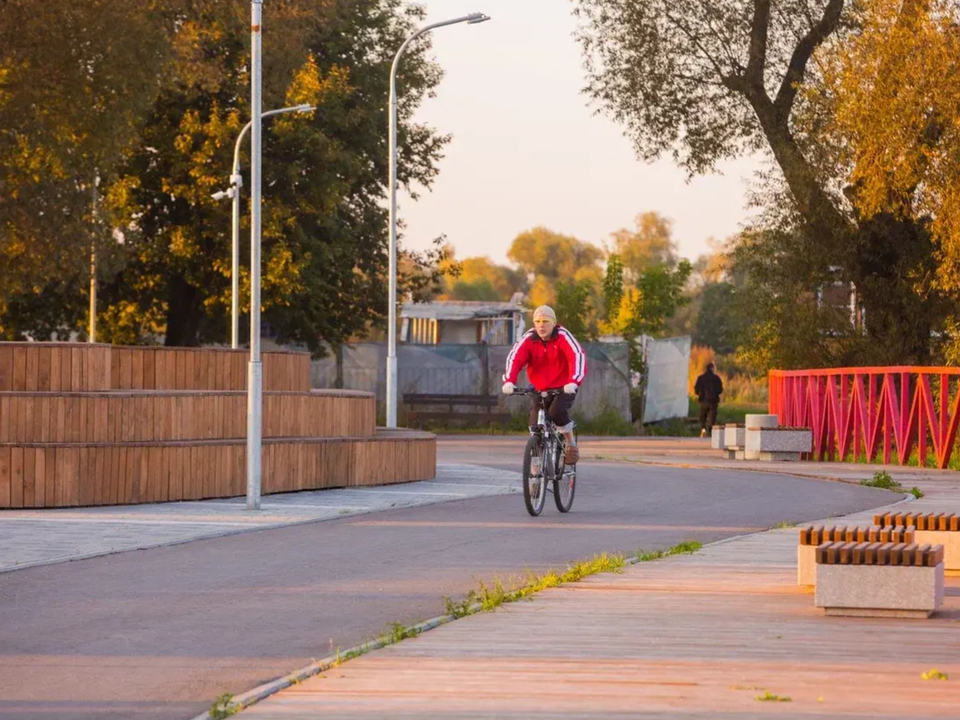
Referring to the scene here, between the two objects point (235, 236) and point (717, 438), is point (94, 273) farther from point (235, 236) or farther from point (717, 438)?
point (717, 438)

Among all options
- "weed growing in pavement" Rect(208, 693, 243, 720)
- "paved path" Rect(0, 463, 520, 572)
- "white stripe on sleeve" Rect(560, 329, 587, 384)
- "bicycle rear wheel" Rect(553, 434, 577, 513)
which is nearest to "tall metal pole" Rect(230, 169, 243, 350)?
"paved path" Rect(0, 463, 520, 572)

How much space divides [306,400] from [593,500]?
3638 mm

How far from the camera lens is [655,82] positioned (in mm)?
37750

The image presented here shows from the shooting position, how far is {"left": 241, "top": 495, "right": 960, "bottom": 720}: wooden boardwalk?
6.41m

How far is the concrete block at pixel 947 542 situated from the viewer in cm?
1110

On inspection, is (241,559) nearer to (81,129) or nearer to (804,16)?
(81,129)

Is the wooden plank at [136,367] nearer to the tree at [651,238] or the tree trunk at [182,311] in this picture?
the tree trunk at [182,311]

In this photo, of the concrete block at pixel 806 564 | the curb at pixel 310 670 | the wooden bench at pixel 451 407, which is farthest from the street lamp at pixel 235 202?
the curb at pixel 310 670

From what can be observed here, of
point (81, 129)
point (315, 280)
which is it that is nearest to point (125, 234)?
point (315, 280)

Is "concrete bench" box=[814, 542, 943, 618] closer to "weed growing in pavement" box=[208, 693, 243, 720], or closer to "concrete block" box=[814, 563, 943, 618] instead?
"concrete block" box=[814, 563, 943, 618]

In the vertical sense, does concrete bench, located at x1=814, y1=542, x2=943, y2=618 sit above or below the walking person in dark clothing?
below

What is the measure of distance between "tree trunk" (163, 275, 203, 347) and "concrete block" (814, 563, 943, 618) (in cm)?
3833

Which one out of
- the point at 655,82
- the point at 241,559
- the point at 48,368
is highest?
the point at 655,82

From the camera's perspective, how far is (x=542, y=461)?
53.0 ft
